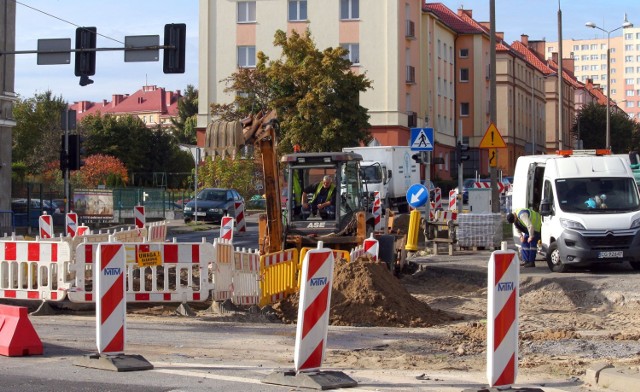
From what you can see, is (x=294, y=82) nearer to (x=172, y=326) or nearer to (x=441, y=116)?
(x=441, y=116)

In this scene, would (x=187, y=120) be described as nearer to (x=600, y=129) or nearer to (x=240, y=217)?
(x=600, y=129)

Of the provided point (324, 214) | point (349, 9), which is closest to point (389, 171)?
point (349, 9)

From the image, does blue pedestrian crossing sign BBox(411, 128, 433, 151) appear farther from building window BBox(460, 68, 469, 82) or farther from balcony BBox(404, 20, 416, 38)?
building window BBox(460, 68, 469, 82)

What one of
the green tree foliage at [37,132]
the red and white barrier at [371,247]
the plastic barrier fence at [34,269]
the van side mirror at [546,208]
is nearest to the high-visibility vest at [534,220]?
the van side mirror at [546,208]

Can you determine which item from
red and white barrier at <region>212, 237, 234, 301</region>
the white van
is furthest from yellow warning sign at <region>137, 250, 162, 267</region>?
the white van

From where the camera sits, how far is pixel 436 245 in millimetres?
26938

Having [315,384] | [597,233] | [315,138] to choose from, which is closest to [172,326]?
[315,384]

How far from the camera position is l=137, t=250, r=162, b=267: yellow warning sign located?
14422mm

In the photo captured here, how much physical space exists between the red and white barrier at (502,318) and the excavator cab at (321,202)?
10.7 meters

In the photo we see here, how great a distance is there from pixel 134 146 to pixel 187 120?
92.0 feet

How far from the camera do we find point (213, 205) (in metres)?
44.3

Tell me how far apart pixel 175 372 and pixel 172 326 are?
3.80 metres

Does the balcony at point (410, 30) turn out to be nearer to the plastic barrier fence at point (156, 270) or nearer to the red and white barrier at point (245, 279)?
the red and white barrier at point (245, 279)

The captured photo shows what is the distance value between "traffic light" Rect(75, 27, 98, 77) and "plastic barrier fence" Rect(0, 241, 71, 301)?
12.1 m
